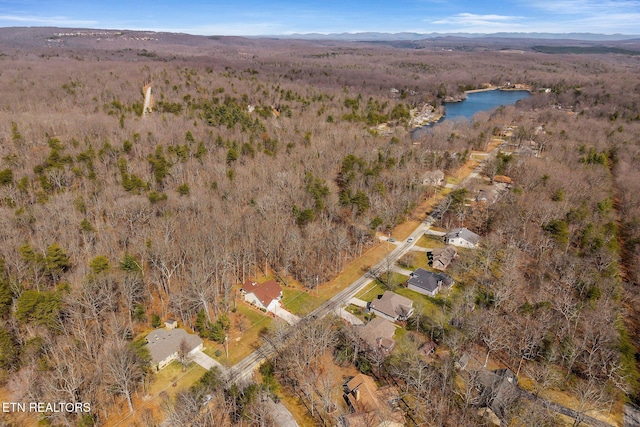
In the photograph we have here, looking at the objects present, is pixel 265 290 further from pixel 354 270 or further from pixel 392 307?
pixel 392 307

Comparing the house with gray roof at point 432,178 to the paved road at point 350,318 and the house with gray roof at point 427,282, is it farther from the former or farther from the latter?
the paved road at point 350,318

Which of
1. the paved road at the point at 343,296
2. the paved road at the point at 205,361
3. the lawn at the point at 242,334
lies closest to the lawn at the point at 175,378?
the paved road at the point at 205,361

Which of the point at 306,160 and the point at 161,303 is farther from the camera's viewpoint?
the point at 306,160

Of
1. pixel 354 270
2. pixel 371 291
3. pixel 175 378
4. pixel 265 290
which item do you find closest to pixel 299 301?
→ pixel 265 290

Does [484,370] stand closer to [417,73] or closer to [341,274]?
[341,274]

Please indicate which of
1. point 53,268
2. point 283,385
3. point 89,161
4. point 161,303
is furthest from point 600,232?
point 89,161

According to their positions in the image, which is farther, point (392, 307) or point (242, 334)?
point (392, 307)

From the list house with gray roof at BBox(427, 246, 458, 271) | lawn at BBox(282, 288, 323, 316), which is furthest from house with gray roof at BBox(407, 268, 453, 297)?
lawn at BBox(282, 288, 323, 316)

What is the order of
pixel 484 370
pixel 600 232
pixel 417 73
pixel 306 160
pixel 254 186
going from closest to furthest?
pixel 484 370 < pixel 600 232 < pixel 254 186 < pixel 306 160 < pixel 417 73
